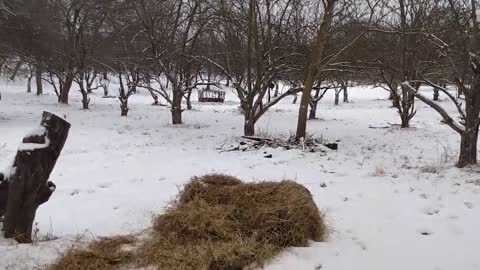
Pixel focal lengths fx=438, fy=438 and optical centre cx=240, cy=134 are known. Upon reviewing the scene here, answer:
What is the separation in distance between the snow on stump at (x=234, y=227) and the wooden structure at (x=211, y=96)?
3113cm

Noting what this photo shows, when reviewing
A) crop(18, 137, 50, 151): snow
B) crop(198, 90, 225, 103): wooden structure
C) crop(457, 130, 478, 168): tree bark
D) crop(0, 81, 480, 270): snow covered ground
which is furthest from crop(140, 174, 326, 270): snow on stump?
crop(198, 90, 225, 103): wooden structure

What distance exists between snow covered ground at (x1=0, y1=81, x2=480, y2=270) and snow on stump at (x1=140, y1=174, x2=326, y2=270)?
189 mm

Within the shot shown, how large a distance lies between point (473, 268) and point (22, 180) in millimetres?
3962

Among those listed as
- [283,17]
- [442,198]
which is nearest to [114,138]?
[283,17]

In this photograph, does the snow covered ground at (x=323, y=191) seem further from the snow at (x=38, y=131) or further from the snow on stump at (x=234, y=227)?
the snow at (x=38, y=131)

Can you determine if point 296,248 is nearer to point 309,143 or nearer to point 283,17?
point 309,143

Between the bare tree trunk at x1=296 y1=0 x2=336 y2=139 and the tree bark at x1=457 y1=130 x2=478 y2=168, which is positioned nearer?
the tree bark at x1=457 y1=130 x2=478 y2=168

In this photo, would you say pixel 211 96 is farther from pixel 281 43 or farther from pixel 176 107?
pixel 281 43

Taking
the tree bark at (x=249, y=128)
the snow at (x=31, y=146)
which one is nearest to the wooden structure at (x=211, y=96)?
the tree bark at (x=249, y=128)

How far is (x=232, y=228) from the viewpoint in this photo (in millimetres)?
4023

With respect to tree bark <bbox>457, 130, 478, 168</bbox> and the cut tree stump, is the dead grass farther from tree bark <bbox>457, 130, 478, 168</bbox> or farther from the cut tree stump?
tree bark <bbox>457, 130, 478, 168</bbox>

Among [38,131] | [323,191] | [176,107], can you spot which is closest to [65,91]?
[176,107]

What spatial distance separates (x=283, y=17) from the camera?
41.5 ft

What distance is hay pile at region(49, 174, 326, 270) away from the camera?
11.8 feet
